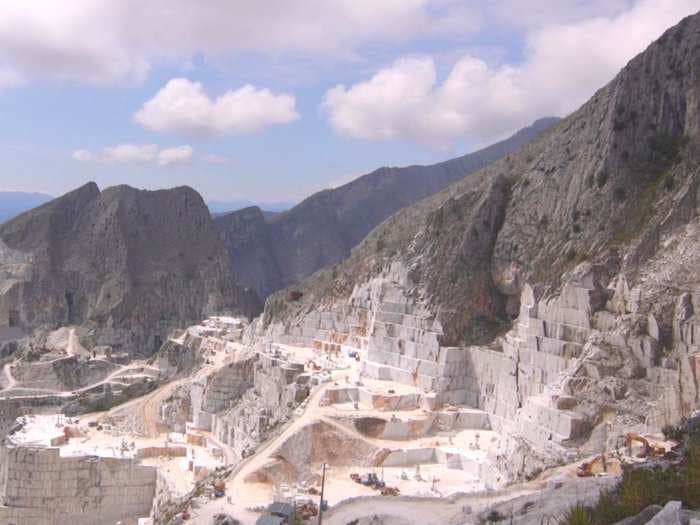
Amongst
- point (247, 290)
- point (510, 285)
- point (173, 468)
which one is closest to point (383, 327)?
point (510, 285)

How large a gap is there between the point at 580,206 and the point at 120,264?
77.6 metres

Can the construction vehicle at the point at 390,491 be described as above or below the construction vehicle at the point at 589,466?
below

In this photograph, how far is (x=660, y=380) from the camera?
31.7m

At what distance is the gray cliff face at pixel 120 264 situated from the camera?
103500 millimetres

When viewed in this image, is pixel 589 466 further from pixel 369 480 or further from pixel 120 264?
pixel 120 264

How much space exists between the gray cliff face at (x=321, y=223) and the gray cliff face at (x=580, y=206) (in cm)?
10243

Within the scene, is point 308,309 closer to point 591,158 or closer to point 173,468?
point 173,468

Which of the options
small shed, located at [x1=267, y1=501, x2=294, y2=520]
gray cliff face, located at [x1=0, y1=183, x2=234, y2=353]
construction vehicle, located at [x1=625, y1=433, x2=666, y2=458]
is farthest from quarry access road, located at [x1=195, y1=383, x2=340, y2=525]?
gray cliff face, located at [x1=0, y1=183, x2=234, y2=353]

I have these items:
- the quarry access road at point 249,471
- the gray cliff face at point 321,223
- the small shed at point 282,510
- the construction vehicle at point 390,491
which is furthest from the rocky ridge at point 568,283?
the gray cliff face at point 321,223

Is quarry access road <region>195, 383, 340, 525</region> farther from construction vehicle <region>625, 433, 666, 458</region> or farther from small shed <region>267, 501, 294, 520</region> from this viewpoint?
construction vehicle <region>625, 433, 666, 458</region>

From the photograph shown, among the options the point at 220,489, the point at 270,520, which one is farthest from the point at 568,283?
the point at 270,520

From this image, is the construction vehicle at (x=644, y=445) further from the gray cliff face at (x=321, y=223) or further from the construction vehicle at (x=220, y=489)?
the gray cliff face at (x=321, y=223)

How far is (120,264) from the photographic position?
356 ft

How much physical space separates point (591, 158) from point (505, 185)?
7.28 metres
